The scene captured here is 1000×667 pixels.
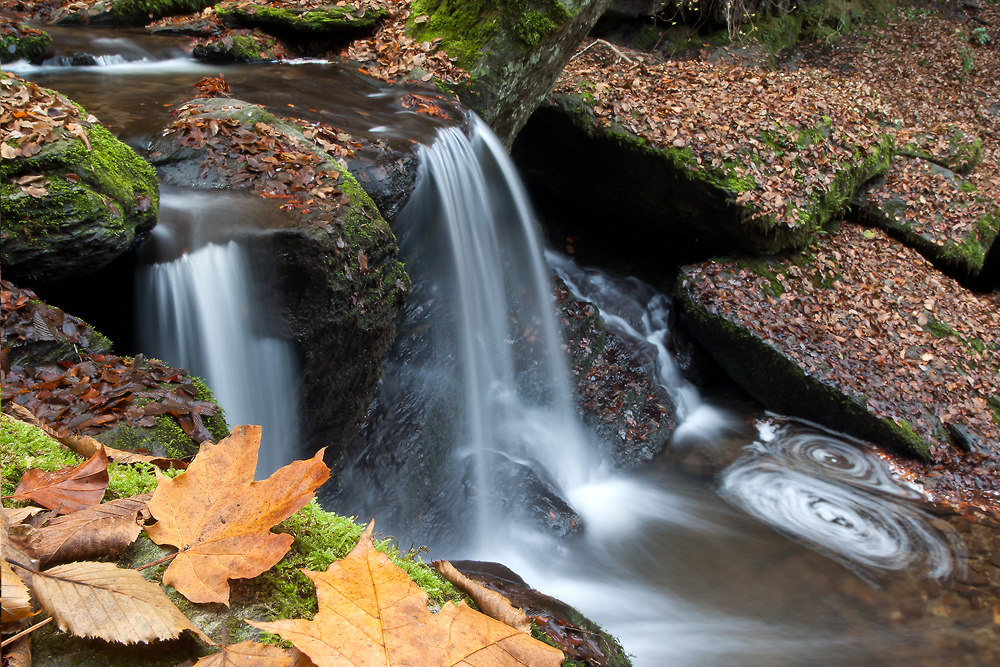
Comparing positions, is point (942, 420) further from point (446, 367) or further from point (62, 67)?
point (62, 67)

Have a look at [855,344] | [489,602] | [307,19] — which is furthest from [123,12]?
[855,344]

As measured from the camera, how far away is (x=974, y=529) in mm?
6359

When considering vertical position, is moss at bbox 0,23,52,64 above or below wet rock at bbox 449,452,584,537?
above

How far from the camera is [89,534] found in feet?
Result: 3.40

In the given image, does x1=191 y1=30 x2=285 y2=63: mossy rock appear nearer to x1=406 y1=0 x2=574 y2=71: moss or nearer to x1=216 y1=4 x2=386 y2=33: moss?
x1=216 y1=4 x2=386 y2=33: moss

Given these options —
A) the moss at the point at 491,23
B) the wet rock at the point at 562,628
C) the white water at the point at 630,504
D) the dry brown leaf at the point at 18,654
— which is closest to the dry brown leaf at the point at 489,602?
the wet rock at the point at 562,628

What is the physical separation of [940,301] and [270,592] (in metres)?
10.5

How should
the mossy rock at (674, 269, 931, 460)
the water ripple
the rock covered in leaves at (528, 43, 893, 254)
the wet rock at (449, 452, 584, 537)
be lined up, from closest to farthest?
the wet rock at (449, 452, 584, 537) → the water ripple → the mossy rock at (674, 269, 931, 460) → the rock covered in leaves at (528, 43, 893, 254)

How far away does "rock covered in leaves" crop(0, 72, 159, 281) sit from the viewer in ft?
10.4

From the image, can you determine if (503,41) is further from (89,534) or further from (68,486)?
Answer: (89,534)

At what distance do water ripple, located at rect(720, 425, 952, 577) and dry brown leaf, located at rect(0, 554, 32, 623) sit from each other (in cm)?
670

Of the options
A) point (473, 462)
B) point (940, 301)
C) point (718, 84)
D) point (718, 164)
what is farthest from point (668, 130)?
point (473, 462)

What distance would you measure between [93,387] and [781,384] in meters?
7.52

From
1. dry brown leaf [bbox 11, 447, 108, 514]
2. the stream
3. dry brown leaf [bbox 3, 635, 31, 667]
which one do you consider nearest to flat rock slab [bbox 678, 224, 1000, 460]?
the stream
